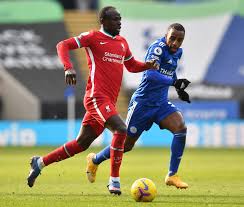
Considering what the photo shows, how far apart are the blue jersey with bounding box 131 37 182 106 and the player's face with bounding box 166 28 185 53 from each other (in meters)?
0.09

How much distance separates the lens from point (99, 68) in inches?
453

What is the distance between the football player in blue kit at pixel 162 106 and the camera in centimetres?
1239

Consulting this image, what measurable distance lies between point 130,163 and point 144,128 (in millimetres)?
A: 7562

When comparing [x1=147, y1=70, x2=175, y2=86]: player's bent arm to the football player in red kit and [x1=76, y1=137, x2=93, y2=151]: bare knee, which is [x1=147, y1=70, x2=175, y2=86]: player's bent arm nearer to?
the football player in red kit

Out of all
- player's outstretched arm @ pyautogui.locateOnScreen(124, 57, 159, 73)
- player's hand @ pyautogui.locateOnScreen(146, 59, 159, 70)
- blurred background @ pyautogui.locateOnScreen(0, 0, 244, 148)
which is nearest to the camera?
player's hand @ pyautogui.locateOnScreen(146, 59, 159, 70)

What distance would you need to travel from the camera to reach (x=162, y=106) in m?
12.7

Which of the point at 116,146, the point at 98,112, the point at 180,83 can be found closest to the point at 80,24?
the point at 180,83

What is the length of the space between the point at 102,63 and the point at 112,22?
548mm

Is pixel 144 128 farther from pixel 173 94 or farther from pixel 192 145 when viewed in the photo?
pixel 173 94

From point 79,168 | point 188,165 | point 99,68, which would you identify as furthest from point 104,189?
point 188,165

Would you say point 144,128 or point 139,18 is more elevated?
point 144,128

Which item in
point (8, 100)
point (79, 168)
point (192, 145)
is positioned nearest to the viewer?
point (79, 168)

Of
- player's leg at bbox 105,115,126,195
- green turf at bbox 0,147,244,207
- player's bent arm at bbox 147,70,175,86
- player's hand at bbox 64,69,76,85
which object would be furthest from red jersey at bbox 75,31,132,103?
green turf at bbox 0,147,244,207

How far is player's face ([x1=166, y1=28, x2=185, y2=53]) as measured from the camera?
1222 cm
